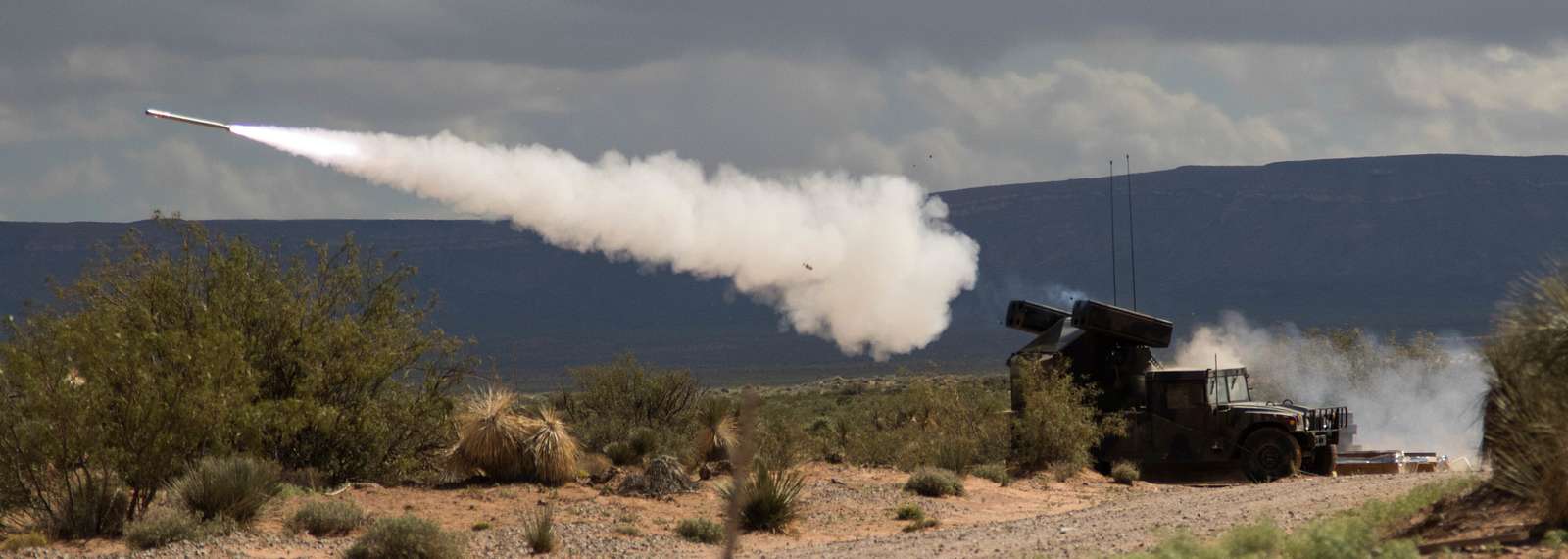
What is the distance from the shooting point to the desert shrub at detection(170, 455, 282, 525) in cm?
1875

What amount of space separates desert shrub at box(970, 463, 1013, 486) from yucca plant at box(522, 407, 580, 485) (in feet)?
24.4

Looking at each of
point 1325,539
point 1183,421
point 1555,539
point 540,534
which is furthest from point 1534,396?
point 1183,421

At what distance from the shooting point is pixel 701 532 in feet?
66.6

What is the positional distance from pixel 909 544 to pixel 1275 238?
5385 inches

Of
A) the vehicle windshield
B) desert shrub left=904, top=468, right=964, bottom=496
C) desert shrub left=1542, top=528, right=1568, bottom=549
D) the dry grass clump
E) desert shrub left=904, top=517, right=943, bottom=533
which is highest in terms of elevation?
the vehicle windshield

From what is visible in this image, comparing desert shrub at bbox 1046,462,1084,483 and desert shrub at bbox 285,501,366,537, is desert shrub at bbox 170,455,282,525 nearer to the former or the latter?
desert shrub at bbox 285,501,366,537

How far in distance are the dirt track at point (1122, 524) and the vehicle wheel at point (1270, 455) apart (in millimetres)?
4379

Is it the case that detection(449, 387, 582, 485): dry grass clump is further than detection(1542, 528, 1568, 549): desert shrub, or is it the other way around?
detection(449, 387, 582, 485): dry grass clump

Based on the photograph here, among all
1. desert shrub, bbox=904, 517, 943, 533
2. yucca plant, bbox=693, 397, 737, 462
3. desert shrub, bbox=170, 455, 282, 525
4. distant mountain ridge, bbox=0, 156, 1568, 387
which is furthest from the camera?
distant mountain ridge, bbox=0, 156, 1568, 387

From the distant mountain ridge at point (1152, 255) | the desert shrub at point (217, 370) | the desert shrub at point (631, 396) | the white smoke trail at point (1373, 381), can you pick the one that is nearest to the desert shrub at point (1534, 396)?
the desert shrub at point (217, 370)

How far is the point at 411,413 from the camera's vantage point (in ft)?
84.3

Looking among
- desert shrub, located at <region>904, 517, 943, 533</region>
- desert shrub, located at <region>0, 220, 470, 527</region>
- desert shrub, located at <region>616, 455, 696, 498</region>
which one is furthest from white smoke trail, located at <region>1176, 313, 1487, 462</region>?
desert shrub, located at <region>0, 220, 470, 527</region>

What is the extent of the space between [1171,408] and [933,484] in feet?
19.5

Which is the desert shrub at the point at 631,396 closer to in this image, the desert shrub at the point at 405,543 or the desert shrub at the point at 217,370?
the desert shrub at the point at 217,370
